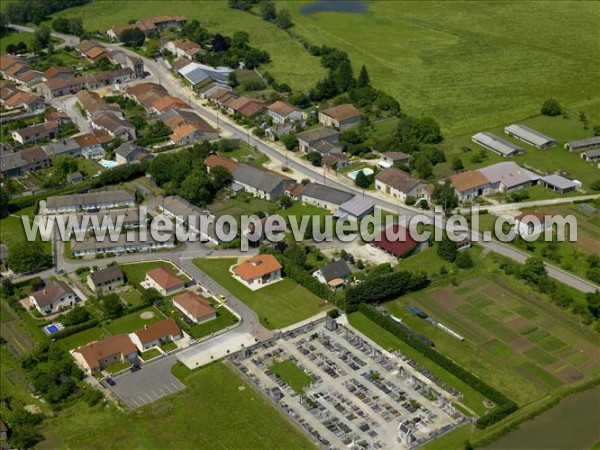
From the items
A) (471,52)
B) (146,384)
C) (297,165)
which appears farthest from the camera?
(471,52)

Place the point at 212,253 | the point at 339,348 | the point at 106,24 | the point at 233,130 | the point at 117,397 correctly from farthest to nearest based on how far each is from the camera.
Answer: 1. the point at 106,24
2. the point at 233,130
3. the point at 212,253
4. the point at 339,348
5. the point at 117,397

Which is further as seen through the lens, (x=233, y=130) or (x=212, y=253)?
(x=233, y=130)

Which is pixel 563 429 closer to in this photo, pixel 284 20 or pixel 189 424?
pixel 189 424

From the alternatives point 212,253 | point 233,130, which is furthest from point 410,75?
point 212,253

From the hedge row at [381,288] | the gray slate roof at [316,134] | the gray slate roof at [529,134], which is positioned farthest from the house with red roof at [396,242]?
the gray slate roof at [529,134]

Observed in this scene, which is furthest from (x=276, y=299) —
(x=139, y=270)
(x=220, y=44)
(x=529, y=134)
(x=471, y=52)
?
(x=471, y=52)

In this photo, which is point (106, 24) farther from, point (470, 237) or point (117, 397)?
point (117, 397)

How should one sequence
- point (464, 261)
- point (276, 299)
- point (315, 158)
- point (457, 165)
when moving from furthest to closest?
1. point (315, 158)
2. point (457, 165)
3. point (464, 261)
4. point (276, 299)
